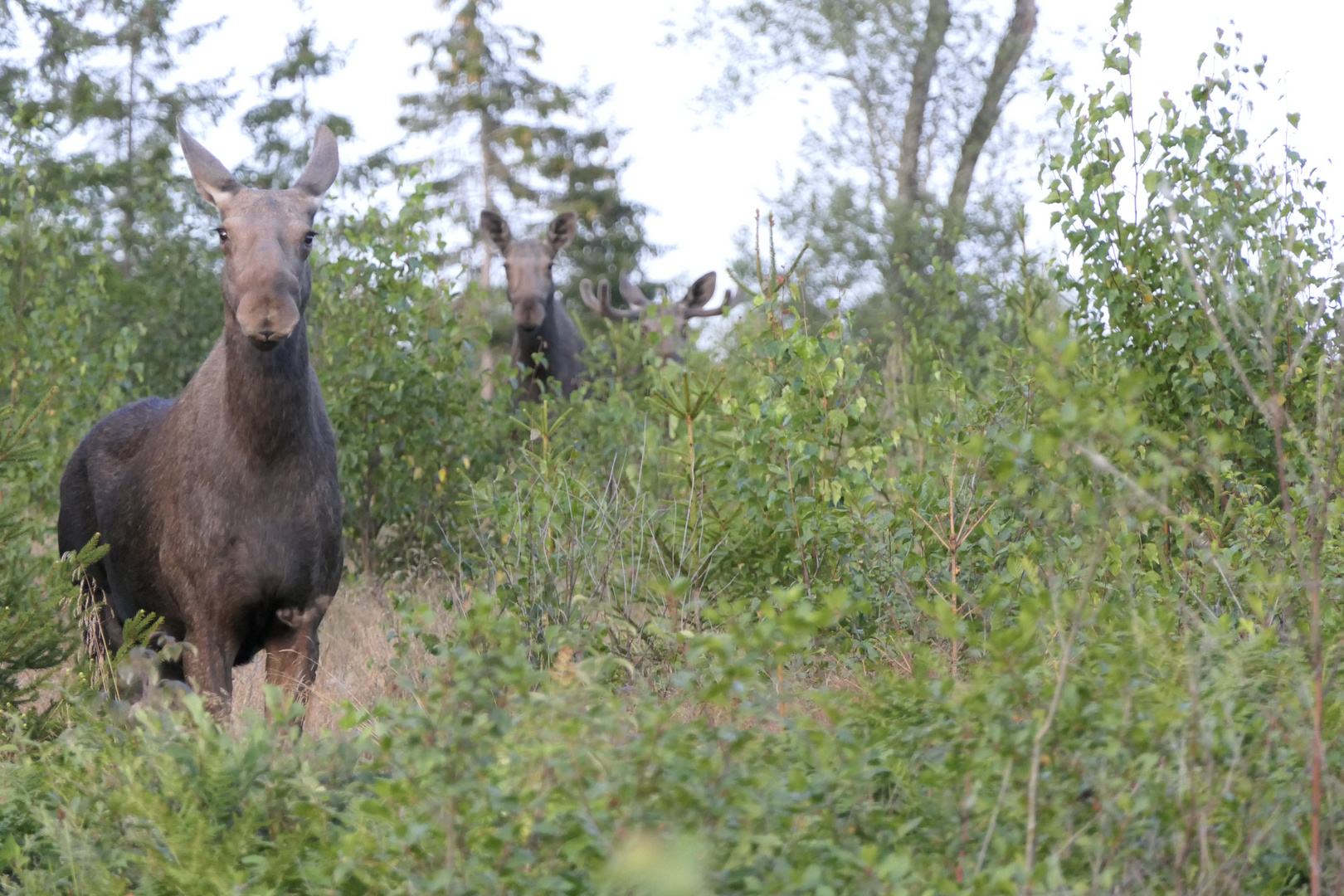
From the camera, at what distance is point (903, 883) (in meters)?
3.08

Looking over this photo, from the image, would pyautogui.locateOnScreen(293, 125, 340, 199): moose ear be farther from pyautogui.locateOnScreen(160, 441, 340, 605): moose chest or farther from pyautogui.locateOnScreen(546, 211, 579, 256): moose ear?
pyautogui.locateOnScreen(546, 211, 579, 256): moose ear

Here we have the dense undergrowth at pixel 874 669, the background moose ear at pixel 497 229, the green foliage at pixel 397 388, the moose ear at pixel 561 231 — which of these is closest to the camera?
the dense undergrowth at pixel 874 669

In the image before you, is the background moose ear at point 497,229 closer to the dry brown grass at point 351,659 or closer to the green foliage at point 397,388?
the green foliage at point 397,388

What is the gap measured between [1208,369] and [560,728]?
184 inches

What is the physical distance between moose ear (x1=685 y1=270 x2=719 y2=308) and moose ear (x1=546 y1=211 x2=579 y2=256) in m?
4.94

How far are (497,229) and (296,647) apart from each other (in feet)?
30.0

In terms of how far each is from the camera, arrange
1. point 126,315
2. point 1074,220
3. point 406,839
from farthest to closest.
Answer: point 126,315
point 1074,220
point 406,839

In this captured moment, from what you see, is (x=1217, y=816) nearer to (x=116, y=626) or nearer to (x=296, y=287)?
(x=296, y=287)

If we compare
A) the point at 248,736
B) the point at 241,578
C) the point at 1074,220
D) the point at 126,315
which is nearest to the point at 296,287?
the point at 241,578

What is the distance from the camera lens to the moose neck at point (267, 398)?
6.04 metres

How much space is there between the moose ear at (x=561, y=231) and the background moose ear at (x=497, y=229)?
0.41 metres

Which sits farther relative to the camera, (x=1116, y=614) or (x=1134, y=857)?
(x=1116, y=614)

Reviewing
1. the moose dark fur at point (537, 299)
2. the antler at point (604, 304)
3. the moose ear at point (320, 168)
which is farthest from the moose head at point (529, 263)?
Answer: the moose ear at point (320, 168)

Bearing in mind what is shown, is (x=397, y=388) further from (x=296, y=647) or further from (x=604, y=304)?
(x=604, y=304)
